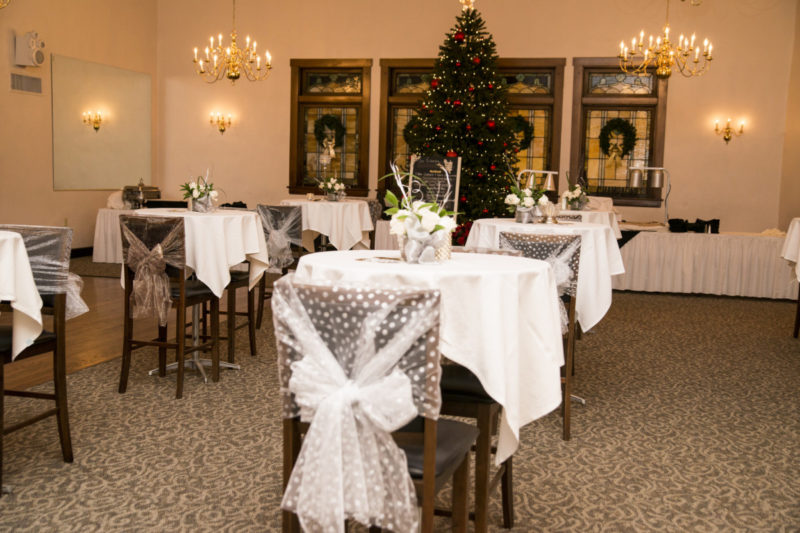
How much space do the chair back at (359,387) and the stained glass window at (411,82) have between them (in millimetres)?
10442

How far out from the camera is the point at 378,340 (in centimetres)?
177

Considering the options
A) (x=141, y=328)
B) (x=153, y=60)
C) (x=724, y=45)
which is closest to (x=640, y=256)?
(x=724, y=45)

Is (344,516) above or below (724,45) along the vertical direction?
below

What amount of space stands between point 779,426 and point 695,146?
7828mm

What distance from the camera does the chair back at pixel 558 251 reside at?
376cm

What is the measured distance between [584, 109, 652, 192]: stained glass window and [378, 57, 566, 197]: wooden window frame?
1.67ft

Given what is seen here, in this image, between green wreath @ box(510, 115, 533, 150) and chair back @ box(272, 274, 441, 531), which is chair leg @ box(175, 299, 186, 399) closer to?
chair back @ box(272, 274, 441, 531)

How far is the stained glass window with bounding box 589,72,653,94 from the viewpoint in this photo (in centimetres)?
1117

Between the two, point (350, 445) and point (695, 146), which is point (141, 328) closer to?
point (350, 445)

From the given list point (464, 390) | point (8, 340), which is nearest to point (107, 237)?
point (8, 340)

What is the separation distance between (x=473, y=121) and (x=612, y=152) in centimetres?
→ 286

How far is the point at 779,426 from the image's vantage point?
13.3ft

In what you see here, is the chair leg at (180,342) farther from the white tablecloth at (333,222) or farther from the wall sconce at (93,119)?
the wall sconce at (93,119)

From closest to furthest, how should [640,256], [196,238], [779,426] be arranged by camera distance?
[779,426]
[196,238]
[640,256]
